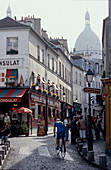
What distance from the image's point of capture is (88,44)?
11325 centimetres

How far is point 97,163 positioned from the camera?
12.4 meters

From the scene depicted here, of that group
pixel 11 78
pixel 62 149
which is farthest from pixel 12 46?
pixel 62 149

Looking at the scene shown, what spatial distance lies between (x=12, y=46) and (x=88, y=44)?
82451 mm

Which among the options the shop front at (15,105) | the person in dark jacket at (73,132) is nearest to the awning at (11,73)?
the shop front at (15,105)

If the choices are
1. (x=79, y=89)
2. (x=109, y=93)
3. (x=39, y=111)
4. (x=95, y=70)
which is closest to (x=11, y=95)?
(x=39, y=111)

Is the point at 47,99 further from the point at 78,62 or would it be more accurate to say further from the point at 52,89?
the point at 78,62

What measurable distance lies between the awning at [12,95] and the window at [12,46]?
3528 mm

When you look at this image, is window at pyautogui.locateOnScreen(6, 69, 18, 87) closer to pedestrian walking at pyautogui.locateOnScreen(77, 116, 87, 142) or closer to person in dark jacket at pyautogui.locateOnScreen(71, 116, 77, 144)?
person in dark jacket at pyautogui.locateOnScreen(71, 116, 77, 144)

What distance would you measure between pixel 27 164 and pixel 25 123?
17.5 m

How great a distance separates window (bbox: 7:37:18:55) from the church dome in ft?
249

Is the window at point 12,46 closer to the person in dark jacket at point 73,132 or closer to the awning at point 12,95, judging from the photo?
the awning at point 12,95

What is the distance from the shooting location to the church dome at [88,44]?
109500 millimetres

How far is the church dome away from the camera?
10950 centimetres

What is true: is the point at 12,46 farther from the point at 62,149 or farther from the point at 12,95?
the point at 62,149
